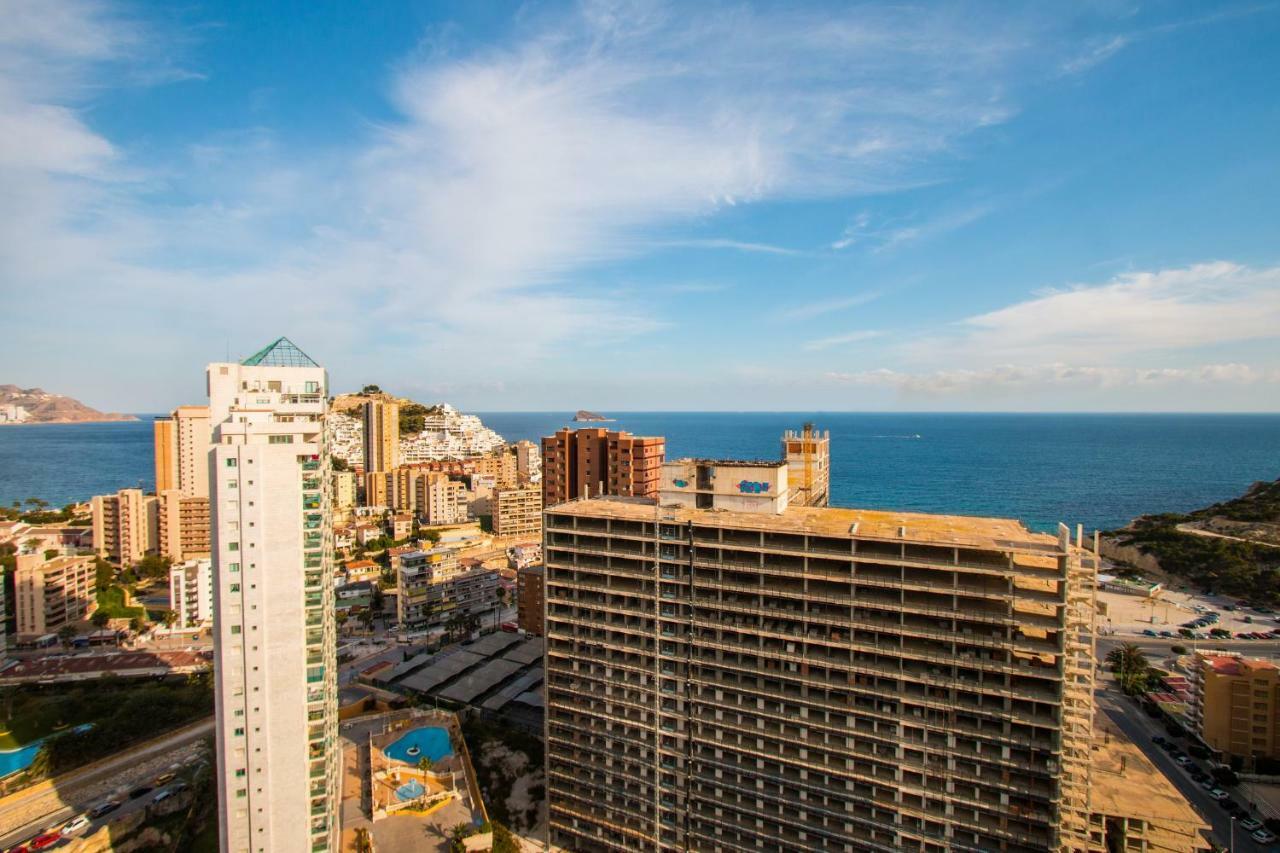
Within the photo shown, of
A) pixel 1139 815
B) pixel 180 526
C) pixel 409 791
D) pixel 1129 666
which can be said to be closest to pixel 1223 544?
pixel 1129 666

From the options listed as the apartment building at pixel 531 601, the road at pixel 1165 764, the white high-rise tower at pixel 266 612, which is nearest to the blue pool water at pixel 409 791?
the white high-rise tower at pixel 266 612

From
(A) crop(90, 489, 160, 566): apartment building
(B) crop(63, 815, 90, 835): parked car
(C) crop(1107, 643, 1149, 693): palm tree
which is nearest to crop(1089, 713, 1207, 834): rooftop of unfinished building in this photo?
(C) crop(1107, 643, 1149, 693): palm tree

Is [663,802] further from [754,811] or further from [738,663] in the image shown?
[738,663]

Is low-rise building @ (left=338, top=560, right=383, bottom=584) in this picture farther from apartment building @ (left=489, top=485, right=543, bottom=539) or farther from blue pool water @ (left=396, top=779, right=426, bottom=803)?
blue pool water @ (left=396, top=779, right=426, bottom=803)

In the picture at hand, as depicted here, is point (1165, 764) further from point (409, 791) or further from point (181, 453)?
point (181, 453)

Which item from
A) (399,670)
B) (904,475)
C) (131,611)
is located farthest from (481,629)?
(904,475)

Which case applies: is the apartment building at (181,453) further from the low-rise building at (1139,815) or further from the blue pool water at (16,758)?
the low-rise building at (1139,815)
